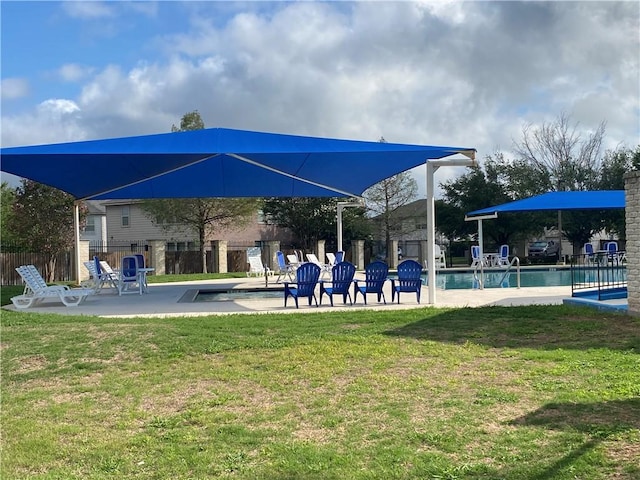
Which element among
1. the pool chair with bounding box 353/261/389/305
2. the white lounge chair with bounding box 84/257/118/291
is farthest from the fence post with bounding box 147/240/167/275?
the pool chair with bounding box 353/261/389/305

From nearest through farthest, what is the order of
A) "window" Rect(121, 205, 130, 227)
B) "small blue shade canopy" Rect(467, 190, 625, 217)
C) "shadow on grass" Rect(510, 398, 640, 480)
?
"shadow on grass" Rect(510, 398, 640, 480)
"small blue shade canopy" Rect(467, 190, 625, 217)
"window" Rect(121, 205, 130, 227)

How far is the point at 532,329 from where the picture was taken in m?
8.22

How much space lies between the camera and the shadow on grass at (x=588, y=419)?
394cm

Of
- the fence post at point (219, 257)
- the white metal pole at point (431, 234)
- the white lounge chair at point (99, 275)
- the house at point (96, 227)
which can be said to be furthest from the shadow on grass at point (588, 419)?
the house at point (96, 227)

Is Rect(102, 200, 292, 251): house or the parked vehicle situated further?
Rect(102, 200, 292, 251): house

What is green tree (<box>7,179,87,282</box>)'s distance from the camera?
25156 millimetres

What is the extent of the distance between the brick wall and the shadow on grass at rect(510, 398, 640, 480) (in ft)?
16.4

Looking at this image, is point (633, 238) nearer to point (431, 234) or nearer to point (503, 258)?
point (431, 234)

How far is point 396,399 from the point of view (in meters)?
5.13

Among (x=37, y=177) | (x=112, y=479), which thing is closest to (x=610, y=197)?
(x=37, y=177)

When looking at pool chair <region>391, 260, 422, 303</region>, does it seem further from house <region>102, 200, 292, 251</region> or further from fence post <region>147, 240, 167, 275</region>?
house <region>102, 200, 292, 251</region>

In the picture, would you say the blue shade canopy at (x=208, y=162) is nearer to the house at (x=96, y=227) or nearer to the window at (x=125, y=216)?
the window at (x=125, y=216)

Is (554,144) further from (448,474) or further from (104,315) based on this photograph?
(448,474)

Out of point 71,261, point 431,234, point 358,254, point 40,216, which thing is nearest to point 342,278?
Answer: point 431,234
